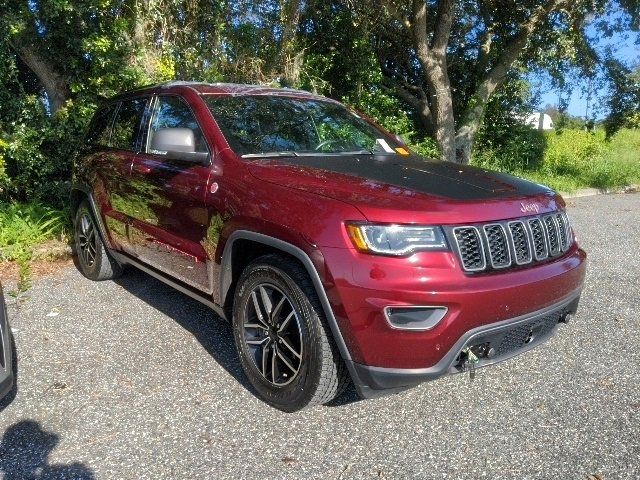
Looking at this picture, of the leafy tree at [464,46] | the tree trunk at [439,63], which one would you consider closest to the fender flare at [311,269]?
the leafy tree at [464,46]

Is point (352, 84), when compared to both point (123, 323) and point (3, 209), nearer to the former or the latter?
point (3, 209)

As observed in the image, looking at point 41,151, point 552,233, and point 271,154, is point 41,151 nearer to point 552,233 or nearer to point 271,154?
point 271,154

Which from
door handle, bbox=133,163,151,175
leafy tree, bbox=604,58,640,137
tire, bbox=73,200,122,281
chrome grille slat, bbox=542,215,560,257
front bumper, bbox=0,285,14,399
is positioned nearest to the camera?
front bumper, bbox=0,285,14,399

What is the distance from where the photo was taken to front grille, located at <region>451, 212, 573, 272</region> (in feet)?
8.09

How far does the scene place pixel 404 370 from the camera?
2.43 m

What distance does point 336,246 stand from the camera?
7.95 ft

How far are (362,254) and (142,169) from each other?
2.15 meters

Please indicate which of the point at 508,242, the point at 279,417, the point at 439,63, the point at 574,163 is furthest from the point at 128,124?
the point at 574,163

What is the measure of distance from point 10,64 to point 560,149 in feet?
47.6

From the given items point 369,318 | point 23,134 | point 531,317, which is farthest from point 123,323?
point 23,134

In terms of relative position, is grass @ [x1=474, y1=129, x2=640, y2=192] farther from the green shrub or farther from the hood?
the hood

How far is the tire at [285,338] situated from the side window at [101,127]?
2.49 m

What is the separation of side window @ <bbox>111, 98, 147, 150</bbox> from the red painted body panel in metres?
1.07

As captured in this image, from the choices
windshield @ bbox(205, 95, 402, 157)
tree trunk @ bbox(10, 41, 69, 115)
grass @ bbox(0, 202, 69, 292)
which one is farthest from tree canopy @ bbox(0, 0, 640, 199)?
windshield @ bbox(205, 95, 402, 157)
